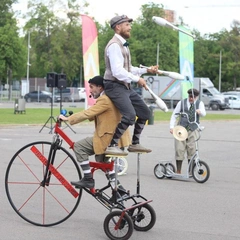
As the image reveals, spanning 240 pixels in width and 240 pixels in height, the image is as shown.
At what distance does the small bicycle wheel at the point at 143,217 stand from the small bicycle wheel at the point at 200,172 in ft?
15.7

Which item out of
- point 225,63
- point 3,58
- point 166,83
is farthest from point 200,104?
point 225,63

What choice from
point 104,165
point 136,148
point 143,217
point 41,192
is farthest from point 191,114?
point 104,165

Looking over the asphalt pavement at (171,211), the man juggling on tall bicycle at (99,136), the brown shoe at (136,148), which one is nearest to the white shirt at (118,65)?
the man juggling on tall bicycle at (99,136)

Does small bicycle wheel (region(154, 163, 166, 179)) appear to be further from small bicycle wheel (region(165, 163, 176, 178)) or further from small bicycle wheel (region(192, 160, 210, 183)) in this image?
small bicycle wheel (region(192, 160, 210, 183))

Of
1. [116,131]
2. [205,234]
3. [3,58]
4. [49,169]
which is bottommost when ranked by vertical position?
[205,234]

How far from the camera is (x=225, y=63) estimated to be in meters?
90.9

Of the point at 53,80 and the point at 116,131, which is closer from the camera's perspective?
the point at 116,131

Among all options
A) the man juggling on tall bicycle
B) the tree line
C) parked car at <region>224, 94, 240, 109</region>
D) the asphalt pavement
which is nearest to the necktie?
the asphalt pavement

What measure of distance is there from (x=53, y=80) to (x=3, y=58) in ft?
138

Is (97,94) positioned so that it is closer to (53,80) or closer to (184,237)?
(184,237)

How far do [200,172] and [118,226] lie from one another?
5494mm

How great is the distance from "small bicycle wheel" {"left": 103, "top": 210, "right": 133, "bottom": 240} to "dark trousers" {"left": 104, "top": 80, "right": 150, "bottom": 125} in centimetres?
98

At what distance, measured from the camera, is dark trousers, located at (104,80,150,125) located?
22.6 ft

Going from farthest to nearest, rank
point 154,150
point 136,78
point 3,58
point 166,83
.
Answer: point 3,58, point 166,83, point 154,150, point 136,78
